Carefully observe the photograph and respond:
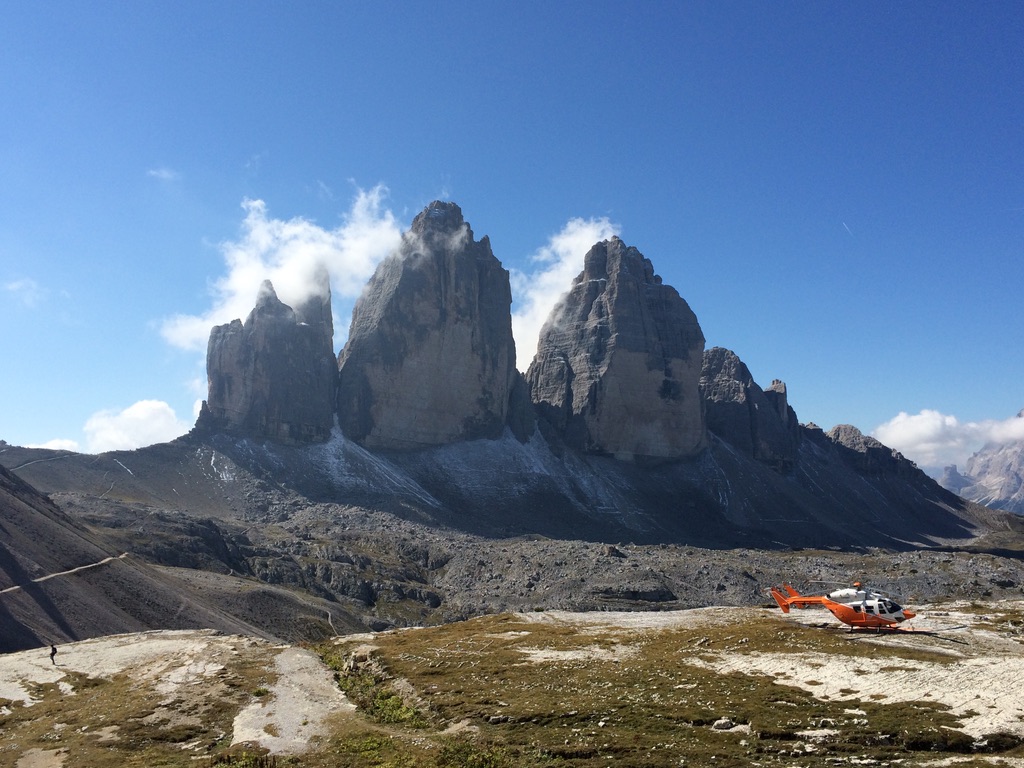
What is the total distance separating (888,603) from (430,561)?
381 ft

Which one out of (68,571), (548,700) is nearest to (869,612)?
(548,700)

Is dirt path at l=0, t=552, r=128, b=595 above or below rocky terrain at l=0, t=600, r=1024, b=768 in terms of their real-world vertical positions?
above

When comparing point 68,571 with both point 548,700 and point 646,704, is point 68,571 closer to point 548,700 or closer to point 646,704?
point 548,700

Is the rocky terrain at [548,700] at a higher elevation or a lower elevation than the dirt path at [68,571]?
lower

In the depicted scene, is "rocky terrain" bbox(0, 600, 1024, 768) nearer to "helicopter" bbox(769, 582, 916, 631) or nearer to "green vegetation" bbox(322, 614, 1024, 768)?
"green vegetation" bbox(322, 614, 1024, 768)


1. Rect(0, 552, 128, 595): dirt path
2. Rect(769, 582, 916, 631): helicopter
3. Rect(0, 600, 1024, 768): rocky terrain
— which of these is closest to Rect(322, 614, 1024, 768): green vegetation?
Rect(0, 600, 1024, 768): rocky terrain

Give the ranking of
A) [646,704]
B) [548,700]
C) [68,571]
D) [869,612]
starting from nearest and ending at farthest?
[646,704] < [548,700] < [869,612] < [68,571]

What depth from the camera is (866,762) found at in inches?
857

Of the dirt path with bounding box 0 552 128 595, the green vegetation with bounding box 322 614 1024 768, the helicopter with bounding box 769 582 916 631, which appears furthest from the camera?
the dirt path with bounding box 0 552 128 595

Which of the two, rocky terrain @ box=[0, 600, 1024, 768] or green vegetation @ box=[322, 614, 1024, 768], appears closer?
green vegetation @ box=[322, 614, 1024, 768]

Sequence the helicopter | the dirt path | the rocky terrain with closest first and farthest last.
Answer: the rocky terrain, the helicopter, the dirt path

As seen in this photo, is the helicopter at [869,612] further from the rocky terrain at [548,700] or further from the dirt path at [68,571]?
the dirt path at [68,571]

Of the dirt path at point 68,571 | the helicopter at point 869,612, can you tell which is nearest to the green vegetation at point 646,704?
the helicopter at point 869,612

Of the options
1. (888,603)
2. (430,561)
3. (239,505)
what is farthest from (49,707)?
(239,505)
